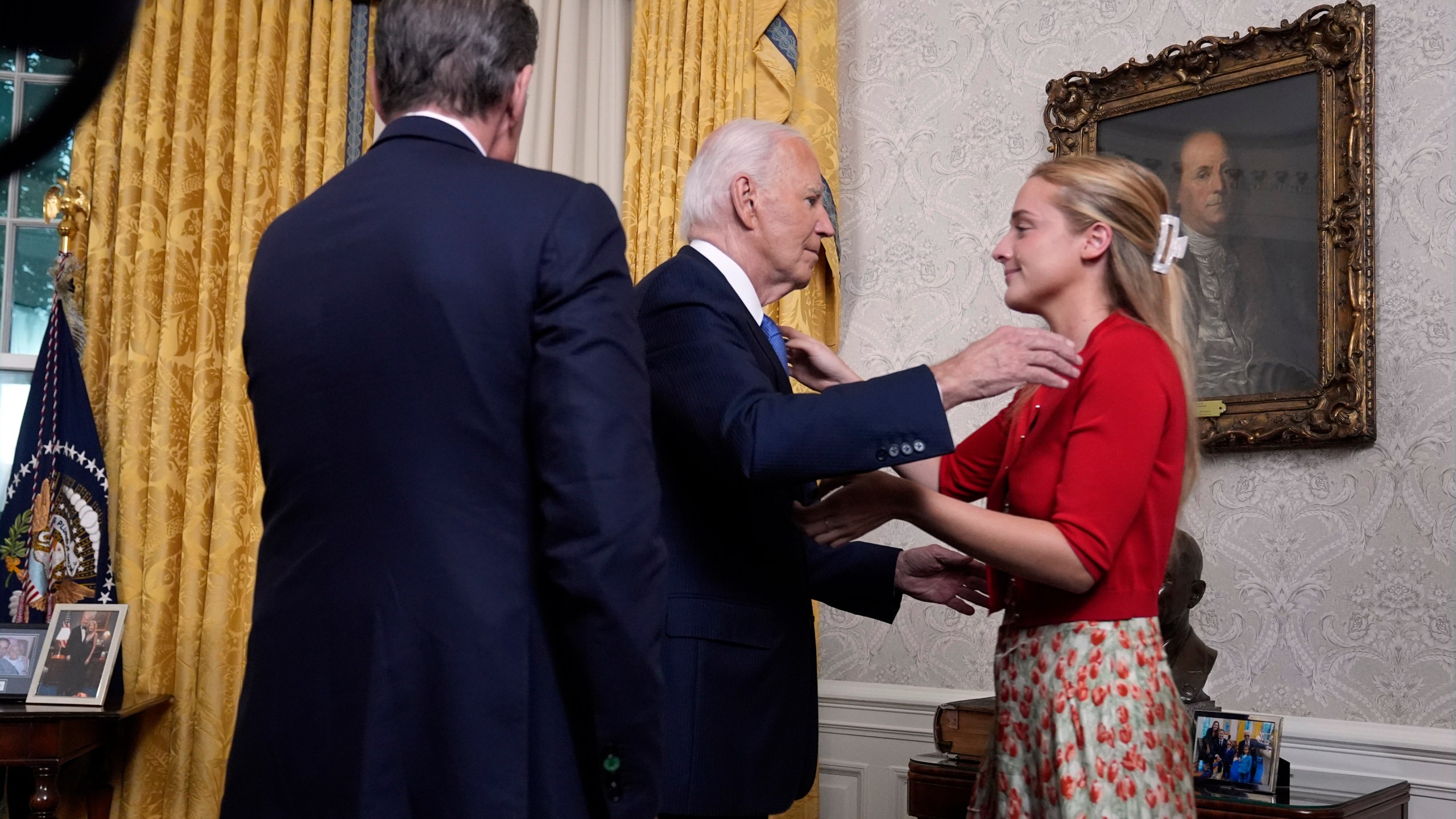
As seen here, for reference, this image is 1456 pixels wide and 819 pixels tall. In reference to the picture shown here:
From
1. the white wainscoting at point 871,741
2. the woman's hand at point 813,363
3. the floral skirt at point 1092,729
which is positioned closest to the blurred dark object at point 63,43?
the floral skirt at point 1092,729

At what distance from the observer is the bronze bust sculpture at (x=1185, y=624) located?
2504mm

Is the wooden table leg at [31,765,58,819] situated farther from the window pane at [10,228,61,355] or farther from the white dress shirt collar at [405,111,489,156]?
the white dress shirt collar at [405,111,489,156]

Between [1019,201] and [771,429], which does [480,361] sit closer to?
[771,429]

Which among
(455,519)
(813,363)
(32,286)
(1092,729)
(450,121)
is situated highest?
(32,286)

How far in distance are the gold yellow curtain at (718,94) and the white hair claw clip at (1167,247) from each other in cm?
192

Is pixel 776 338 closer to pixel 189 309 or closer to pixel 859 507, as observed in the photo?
pixel 859 507

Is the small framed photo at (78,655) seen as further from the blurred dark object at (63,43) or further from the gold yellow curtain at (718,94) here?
the blurred dark object at (63,43)

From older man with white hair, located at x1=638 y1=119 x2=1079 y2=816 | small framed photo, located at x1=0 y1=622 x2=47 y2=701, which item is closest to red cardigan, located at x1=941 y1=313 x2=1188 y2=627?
older man with white hair, located at x1=638 y1=119 x2=1079 y2=816

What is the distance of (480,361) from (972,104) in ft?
8.90

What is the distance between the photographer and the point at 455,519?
1.34m

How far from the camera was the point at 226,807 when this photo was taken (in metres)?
1.42

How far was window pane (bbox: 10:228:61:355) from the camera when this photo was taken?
4289 millimetres

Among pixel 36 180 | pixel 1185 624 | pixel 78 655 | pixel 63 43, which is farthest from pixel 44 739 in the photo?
pixel 63 43

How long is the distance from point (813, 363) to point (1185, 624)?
1026 mm
